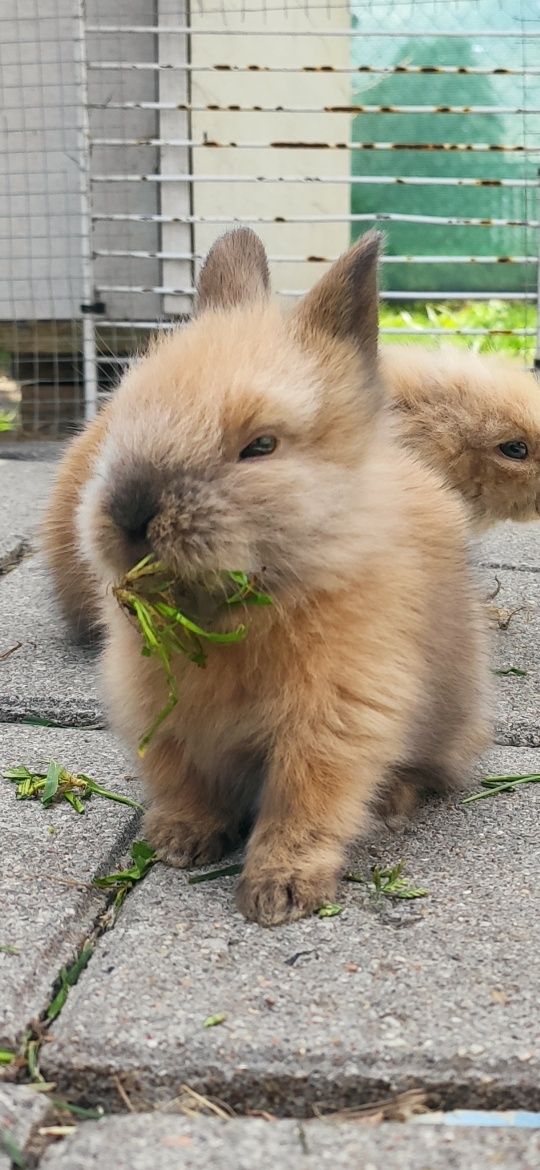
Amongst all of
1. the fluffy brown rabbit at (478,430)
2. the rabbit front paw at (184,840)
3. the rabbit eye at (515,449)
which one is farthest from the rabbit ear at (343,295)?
the rabbit eye at (515,449)

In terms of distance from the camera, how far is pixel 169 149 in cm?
642

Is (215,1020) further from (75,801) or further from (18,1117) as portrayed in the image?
(75,801)

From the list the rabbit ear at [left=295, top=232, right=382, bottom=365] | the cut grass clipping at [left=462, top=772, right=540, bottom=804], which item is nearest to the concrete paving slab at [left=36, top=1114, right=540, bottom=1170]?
the cut grass clipping at [left=462, top=772, right=540, bottom=804]

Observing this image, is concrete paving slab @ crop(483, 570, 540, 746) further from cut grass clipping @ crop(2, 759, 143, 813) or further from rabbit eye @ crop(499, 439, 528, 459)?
cut grass clipping @ crop(2, 759, 143, 813)

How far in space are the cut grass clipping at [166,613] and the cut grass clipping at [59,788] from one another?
1.36 ft

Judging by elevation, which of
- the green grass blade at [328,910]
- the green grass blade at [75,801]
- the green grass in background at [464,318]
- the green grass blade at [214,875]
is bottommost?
the green grass blade at [75,801]

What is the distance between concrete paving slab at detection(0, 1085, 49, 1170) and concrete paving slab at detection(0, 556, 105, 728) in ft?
4.42

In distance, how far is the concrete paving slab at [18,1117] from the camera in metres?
1.33

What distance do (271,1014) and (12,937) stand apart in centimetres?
42

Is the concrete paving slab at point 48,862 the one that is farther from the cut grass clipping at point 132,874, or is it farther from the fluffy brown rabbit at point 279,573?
the fluffy brown rabbit at point 279,573

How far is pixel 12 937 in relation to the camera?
5.70 ft

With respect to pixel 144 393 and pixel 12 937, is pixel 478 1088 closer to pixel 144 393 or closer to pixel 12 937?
pixel 12 937

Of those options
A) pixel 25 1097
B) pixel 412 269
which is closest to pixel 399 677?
pixel 25 1097

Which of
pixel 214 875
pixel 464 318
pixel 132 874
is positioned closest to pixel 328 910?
pixel 214 875
